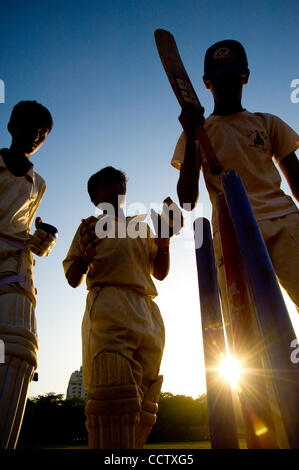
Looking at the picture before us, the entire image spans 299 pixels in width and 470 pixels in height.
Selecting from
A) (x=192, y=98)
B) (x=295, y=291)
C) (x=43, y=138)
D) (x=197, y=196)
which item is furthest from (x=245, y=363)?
(x=43, y=138)

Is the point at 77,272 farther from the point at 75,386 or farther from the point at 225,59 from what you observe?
the point at 75,386

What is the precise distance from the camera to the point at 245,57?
2369mm

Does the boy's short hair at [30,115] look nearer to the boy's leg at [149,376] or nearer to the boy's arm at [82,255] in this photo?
the boy's arm at [82,255]

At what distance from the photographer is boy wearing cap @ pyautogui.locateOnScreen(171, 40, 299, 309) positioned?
170 centimetres

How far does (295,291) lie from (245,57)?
71.6 inches

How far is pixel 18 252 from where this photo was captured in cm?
184

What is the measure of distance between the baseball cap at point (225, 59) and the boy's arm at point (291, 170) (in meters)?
0.70

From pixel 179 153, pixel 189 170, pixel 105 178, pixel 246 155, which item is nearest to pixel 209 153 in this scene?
pixel 189 170

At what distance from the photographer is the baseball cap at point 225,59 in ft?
7.26

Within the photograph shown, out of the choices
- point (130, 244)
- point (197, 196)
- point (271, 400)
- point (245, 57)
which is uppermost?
point (245, 57)

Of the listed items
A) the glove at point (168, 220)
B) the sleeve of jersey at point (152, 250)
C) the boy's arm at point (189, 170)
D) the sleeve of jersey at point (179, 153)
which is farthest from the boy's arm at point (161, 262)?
the sleeve of jersey at point (179, 153)

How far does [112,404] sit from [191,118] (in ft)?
5.41

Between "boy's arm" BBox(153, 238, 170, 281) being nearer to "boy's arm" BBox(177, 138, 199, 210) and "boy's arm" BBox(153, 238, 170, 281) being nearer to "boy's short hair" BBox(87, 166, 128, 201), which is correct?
"boy's arm" BBox(177, 138, 199, 210)

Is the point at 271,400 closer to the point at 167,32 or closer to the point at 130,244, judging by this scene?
the point at 130,244
